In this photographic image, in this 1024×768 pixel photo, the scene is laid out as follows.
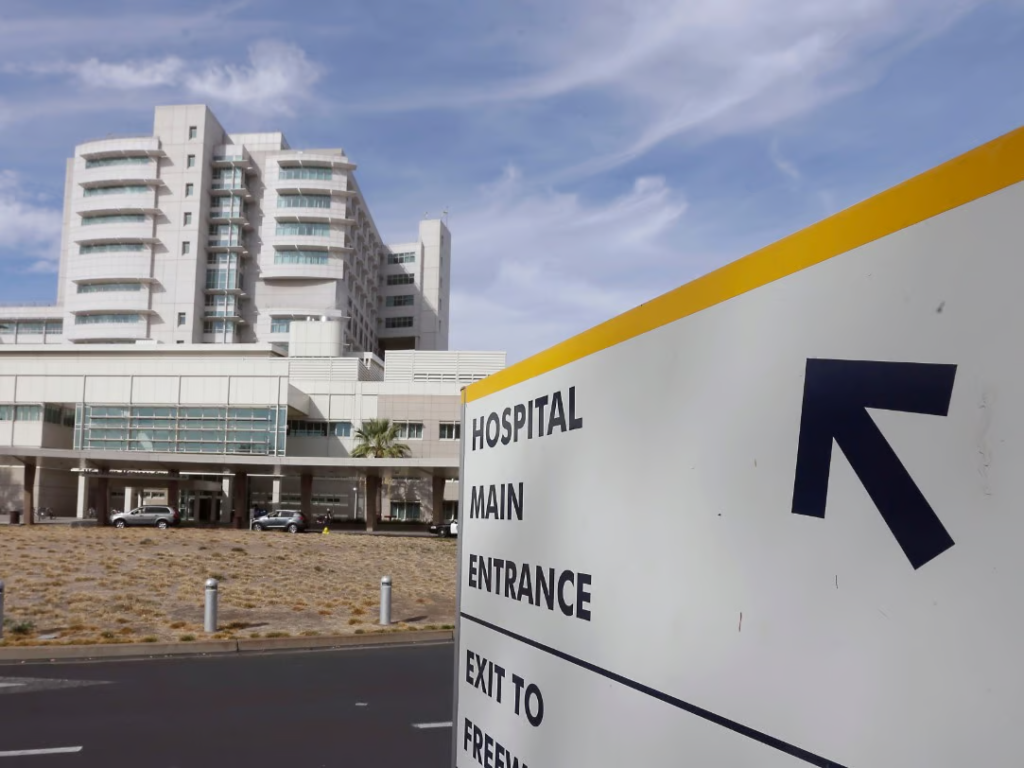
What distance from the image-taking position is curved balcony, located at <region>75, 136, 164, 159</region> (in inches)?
3516

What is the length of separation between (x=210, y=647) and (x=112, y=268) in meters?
85.8

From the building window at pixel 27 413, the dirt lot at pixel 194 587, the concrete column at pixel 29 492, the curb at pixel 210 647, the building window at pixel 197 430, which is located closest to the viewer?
the curb at pixel 210 647

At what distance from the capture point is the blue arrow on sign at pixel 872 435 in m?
1.44

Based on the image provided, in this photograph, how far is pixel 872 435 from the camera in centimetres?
156

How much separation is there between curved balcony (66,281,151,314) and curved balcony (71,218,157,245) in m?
4.90

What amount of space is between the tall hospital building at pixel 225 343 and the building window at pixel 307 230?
0.21 metres

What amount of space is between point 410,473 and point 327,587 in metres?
40.9

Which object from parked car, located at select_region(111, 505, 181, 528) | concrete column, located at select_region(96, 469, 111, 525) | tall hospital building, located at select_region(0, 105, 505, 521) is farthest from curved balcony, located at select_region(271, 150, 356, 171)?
parked car, located at select_region(111, 505, 181, 528)

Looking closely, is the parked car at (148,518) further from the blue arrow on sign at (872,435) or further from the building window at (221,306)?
the blue arrow on sign at (872,435)

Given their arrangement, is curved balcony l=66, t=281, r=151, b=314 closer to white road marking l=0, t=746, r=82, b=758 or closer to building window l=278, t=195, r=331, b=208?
building window l=278, t=195, r=331, b=208

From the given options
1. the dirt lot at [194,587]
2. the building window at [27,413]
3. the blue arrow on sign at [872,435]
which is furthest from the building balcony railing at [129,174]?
the blue arrow on sign at [872,435]

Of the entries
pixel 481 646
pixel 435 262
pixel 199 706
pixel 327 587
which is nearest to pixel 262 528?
pixel 327 587

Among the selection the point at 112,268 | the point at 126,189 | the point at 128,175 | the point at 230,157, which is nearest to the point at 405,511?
the point at 112,268

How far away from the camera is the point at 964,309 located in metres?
1.41
